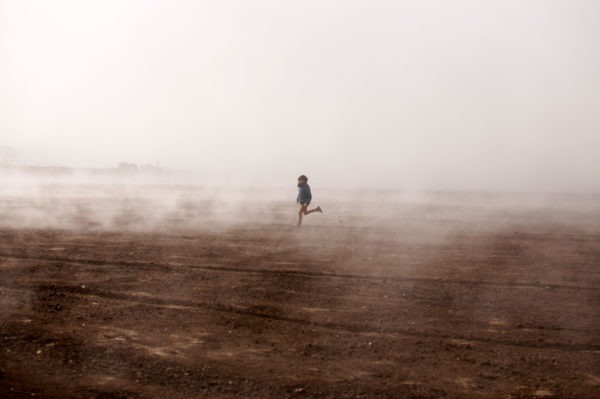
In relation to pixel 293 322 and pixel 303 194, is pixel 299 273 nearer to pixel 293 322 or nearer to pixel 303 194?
pixel 293 322

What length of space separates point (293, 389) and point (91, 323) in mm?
2694

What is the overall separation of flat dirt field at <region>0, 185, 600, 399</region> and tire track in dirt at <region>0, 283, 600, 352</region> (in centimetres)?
3

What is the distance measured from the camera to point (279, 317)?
5.96 metres

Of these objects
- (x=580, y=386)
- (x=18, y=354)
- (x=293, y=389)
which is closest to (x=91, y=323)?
(x=18, y=354)

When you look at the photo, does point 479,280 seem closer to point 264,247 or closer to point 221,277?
point 221,277

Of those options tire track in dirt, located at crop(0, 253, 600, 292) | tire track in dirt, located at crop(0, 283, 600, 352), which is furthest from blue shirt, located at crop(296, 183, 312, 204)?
tire track in dirt, located at crop(0, 283, 600, 352)

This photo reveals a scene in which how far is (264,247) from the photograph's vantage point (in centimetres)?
1177

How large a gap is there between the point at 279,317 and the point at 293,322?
0.26 metres

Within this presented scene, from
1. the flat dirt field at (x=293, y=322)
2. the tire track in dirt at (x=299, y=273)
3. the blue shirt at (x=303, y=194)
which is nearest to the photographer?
the flat dirt field at (x=293, y=322)

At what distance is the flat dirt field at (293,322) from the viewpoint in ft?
13.6

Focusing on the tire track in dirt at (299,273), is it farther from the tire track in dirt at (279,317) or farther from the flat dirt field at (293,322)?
the tire track in dirt at (279,317)

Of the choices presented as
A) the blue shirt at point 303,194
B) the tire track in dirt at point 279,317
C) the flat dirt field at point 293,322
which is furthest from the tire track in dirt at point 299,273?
the blue shirt at point 303,194

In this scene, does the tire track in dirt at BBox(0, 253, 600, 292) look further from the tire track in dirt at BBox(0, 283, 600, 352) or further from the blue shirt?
the blue shirt

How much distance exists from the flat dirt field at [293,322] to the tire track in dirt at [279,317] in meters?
0.03
